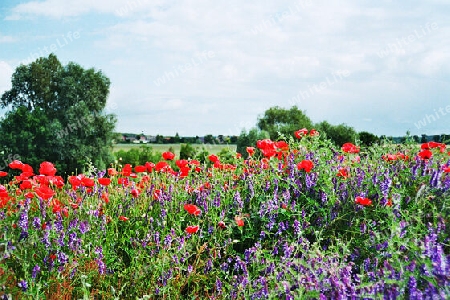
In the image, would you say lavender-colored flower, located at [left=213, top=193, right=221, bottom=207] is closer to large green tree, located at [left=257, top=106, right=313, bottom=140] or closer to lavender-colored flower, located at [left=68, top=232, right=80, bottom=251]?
lavender-colored flower, located at [left=68, top=232, right=80, bottom=251]

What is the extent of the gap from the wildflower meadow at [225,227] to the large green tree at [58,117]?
932 inches

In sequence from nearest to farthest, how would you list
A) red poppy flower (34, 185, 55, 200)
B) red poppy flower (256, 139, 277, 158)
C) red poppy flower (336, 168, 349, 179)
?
red poppy flower (34, 185, 55, 200)
red poppy flower (336, 168, 349, 179)
red poppy flower (256, 139, 277, 158)

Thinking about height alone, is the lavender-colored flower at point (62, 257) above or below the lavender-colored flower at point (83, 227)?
below

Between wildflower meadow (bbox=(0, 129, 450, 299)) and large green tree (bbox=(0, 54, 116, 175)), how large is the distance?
23.7 meters

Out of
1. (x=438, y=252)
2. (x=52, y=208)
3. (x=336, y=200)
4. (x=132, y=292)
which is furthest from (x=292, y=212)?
(x=52, y=208)

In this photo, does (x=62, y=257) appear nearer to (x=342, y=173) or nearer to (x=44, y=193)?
(x=44, y=193)

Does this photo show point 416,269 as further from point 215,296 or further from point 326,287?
point 215,296

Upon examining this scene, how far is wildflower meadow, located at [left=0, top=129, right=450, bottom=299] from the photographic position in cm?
383

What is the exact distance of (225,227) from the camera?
4648 mm

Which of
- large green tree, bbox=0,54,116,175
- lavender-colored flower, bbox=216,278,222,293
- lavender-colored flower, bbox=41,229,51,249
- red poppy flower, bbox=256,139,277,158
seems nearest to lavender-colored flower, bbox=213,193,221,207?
red poppy flower, bbox=256,139,277,158

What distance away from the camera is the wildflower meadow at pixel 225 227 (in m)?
3.83

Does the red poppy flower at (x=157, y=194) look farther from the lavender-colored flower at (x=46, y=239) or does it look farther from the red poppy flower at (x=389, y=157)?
the red poppy flower at (x=389, y=157)

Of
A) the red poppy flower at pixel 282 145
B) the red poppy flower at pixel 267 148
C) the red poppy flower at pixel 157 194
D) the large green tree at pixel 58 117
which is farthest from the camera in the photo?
the large green tree at pixel 58 117

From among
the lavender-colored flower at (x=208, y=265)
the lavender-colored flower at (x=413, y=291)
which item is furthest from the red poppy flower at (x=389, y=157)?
the lavender-colored flower at (x=413, y=291)
